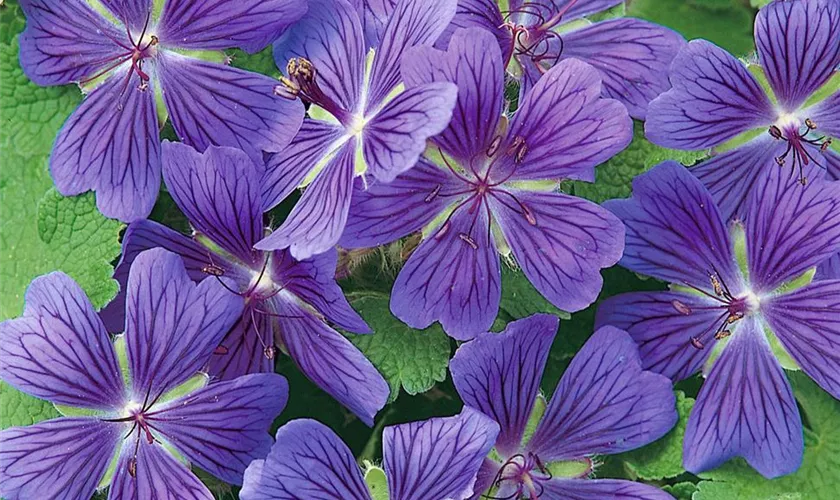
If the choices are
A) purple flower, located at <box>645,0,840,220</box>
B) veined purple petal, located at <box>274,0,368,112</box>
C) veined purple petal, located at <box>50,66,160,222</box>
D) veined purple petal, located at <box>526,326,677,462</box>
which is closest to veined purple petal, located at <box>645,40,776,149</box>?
purple flower, located at <box>645,0,840,220</box>

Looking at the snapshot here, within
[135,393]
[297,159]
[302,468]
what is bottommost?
[302,468]

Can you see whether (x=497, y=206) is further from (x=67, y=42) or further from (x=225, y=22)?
(x=67, y=42)

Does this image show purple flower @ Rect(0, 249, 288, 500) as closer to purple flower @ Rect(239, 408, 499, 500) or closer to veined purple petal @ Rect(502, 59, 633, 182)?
purple flower @ Rect(239, 408, 499, 500)

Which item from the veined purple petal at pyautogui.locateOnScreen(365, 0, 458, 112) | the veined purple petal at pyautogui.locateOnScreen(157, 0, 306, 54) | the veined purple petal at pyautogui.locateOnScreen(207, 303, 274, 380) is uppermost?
the veined purple petal at pyautogui.locateOnScreen(157, 0, 306, 54)

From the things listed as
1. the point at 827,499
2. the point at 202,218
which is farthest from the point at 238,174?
the point at 827,499

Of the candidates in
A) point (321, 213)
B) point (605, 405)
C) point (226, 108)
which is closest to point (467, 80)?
point (321, 213)

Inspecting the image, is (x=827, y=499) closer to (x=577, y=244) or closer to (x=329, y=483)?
(x=577, y=244)
